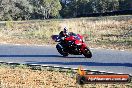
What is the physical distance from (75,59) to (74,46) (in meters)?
0.77

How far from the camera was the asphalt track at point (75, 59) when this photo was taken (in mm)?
15211

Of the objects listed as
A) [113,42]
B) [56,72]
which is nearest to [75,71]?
[56,72]

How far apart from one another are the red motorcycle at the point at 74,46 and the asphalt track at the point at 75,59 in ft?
0.80

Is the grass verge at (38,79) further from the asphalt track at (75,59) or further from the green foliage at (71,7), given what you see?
the green foliage at (71,7)

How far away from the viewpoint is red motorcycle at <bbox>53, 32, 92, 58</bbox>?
1756 centimetres

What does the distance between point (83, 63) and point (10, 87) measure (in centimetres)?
483

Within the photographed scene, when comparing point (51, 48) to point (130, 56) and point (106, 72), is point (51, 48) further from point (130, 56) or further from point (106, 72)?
point (106, 72)

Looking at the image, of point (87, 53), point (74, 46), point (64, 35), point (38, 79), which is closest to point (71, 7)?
point (64, 35)

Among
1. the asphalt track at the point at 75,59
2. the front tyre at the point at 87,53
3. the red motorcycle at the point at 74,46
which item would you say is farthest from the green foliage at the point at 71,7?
the front tyre at the point at 87,53

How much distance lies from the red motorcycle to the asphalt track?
24 centimetres

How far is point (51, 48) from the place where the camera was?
869 inches

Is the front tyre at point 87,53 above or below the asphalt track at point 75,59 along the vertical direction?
above

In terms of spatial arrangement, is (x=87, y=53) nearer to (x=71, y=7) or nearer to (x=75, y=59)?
(x=75, y=59)

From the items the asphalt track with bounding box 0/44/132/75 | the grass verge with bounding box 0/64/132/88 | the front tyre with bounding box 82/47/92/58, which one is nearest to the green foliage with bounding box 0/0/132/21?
the asphalt track with bounding box 0/44/132/75
